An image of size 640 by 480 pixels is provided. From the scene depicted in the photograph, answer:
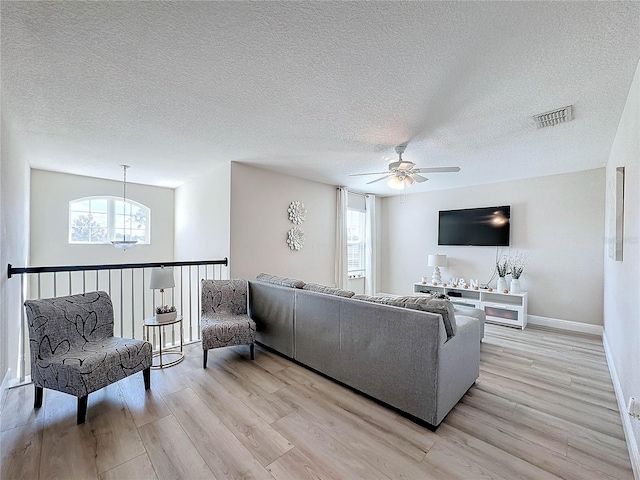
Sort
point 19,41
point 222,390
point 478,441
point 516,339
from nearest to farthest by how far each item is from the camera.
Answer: point 19,41
point 478,441
point 222,390
point 516,339

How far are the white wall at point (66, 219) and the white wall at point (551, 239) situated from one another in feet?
19.3

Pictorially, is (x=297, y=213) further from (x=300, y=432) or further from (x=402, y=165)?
(x=300, y=432)

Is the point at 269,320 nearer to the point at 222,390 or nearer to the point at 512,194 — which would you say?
the point at 222,390

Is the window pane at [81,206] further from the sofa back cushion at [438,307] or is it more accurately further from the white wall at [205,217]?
the sofa back cushion at [438,307]

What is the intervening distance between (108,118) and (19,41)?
1019mm

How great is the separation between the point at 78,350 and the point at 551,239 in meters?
6.33

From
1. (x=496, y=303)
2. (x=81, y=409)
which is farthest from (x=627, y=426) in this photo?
(x=81, y=409)

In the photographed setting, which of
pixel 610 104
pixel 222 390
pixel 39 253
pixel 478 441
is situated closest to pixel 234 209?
pixel 222 390

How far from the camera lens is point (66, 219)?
465 centimetres

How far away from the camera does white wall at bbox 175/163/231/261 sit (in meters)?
4.09

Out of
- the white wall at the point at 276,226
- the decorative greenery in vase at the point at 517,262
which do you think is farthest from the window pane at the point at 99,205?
the decorative greenery in vase at the point at 517,262

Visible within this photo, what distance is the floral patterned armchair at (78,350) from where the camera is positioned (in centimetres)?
204

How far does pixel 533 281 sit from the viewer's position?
4.72 m

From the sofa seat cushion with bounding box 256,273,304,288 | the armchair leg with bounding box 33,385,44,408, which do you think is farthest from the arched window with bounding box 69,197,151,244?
the armchair leg with bounding box 33,385,44,408
